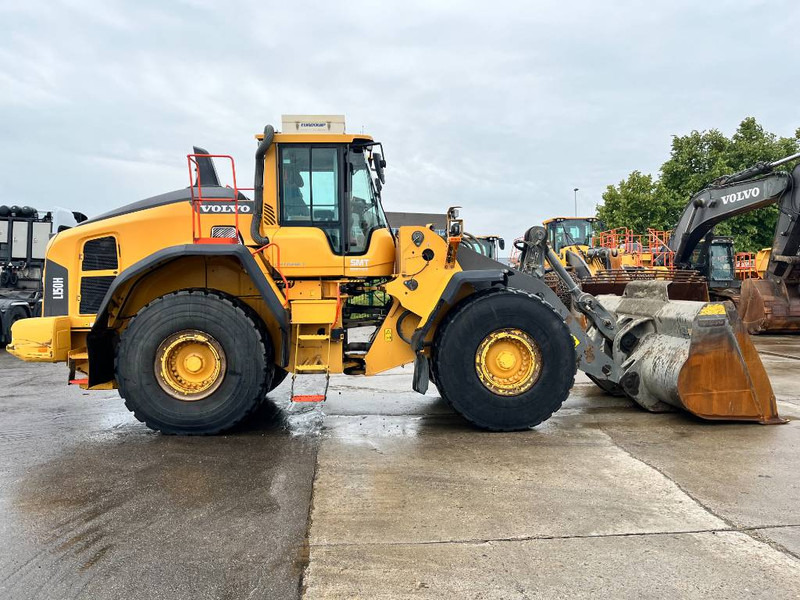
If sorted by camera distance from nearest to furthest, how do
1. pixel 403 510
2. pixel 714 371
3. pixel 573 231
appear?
pixel 403 510
pixel 714 371
pixel 573 231

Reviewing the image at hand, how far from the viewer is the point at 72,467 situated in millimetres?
4484

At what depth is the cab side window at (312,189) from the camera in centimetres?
555

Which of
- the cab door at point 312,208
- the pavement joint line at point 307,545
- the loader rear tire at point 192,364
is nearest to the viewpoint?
the pavement joint line at point 307,545

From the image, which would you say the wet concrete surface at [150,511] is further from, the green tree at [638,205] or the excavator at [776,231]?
the green tree at [638,205]

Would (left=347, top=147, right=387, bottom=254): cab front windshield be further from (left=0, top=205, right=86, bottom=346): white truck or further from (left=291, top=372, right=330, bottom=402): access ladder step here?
(left=0, top=205, right=86, bottom=346): white truck

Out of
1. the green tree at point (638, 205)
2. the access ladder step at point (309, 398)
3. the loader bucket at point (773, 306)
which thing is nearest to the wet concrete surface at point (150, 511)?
the access ladder step at point (309, 398)

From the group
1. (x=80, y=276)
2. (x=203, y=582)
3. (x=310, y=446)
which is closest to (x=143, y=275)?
(x=80, y=276)

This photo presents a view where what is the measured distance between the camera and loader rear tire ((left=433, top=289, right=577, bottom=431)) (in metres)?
5.22

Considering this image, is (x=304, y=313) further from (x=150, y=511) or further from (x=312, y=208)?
(x=150, y=511)

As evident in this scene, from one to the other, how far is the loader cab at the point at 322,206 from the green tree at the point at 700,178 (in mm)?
27851

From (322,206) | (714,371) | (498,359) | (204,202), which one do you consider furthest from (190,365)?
(714,371)

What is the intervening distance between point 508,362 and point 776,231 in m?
12.0

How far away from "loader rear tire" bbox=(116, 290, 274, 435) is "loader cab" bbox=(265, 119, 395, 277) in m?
0.77

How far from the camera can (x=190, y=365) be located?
17.1ft
